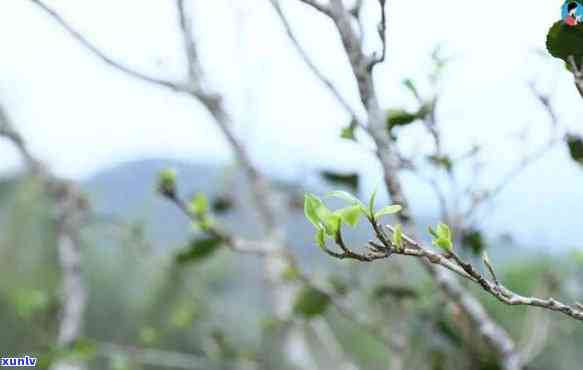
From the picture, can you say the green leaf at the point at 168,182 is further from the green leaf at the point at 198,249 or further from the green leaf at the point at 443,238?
the green leaf at the point at 443,238

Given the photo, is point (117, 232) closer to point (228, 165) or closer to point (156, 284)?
point (156, 284)

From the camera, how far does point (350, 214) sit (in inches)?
13.0

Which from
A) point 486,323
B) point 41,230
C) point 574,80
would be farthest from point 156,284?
point 574,80

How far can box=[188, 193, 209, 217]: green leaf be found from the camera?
75 centimetres

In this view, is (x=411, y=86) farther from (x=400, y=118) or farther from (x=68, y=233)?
(x=68, y=233)

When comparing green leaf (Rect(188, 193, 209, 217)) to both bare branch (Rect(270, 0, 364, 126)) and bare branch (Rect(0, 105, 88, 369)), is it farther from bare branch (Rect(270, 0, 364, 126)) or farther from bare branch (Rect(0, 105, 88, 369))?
bare branch (Rect(0, 105, 88, 369))

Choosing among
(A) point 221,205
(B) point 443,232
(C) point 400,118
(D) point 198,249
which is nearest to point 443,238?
(B) point 443,232

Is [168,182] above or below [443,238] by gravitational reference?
above

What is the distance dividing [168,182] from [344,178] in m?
0.23

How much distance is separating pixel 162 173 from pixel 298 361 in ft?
2.48

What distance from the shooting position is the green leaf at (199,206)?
751 mm

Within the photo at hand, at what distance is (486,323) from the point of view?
0.60 m

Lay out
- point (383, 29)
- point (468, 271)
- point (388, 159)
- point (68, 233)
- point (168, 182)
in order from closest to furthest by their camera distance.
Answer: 1. point (468, 271)
2. point (383, 29)
3. point (388, 159)
4. point (168, 182)
5. point (68, 233)

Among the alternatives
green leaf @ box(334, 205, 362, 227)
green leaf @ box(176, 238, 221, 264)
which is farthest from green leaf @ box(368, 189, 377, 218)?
green leaf @ box(176, 238, 221, 264)
